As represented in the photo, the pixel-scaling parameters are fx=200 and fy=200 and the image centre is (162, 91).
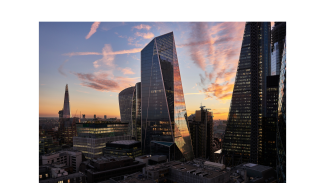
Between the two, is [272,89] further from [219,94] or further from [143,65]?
[143,65]

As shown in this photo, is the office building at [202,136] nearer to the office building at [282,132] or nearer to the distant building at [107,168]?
the distant building at [107,168]

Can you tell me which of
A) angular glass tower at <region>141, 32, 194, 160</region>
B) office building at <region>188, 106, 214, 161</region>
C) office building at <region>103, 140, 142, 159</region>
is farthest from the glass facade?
office building at <region>103, 140, 142, 159</region>

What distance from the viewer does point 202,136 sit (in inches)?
2697

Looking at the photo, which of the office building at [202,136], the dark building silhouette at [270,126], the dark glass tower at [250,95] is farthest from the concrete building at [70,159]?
the dark building silhouette at [270,126]

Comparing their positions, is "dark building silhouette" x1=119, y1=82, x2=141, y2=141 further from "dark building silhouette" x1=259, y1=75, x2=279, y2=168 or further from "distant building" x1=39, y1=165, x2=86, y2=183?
"distant building" x1=39, y1=165, x2=86, y2=183

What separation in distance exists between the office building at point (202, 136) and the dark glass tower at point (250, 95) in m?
20.2

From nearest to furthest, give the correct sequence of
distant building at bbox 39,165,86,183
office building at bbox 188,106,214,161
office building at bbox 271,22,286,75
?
1. distant building at bbox 39,165,86,183
2. office building at bbox 188,106,214,161
3. office building at bbox 271,22,286,75

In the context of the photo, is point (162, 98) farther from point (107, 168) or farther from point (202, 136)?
point (202, 136)

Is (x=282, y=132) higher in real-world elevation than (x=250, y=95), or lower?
lower

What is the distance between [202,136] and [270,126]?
→ 25.5m

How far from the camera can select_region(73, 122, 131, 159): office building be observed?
153 ft

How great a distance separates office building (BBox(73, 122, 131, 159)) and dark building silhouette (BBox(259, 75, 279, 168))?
36563mm

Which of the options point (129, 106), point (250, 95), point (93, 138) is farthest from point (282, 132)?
point (129, 106)

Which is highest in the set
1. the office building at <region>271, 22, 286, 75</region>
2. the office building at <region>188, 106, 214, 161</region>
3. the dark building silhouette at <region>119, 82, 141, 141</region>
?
the office building at <region>271, 22, 286, 75</region>
